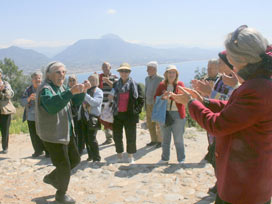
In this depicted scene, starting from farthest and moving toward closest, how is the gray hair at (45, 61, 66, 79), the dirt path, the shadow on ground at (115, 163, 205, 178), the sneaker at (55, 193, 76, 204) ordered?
the shadow on ground at (115, 163, 205, 178) < the dirt path < the sneaker at (55, 193, 76, 204) < the gray hair at (45, 61, 66, 79)

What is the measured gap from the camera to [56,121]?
3.44 meters

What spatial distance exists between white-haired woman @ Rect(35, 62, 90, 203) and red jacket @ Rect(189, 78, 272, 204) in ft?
6.31

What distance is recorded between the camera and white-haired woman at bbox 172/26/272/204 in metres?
1.66

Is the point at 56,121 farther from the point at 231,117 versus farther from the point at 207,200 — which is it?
the point at 231,117

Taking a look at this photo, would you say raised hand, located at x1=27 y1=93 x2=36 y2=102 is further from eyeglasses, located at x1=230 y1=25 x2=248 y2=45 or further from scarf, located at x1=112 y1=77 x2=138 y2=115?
eyeglasses, located at x1=230 y1=25 x2=248 y2=45

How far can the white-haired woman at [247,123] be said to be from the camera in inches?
65.5

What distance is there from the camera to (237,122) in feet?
5.53

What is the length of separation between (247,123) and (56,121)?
2.45 meters

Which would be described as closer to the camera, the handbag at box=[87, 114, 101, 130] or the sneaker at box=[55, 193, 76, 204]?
the sneaker at box=[55, 193, 76, 204]

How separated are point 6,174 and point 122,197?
235cm

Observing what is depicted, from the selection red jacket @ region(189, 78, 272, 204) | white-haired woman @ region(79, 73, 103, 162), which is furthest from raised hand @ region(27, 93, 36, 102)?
red jacket @ region(189, 78, 272, 204)

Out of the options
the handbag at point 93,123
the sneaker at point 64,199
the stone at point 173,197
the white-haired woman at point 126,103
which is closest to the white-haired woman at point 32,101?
the handbag at point 93,123

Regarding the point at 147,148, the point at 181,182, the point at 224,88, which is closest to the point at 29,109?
the point at 147,148

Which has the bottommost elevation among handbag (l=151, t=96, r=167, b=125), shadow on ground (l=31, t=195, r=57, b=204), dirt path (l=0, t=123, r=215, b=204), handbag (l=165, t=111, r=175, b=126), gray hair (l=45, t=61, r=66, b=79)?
dirt path (l=0, t=123, r=215, b=204)
